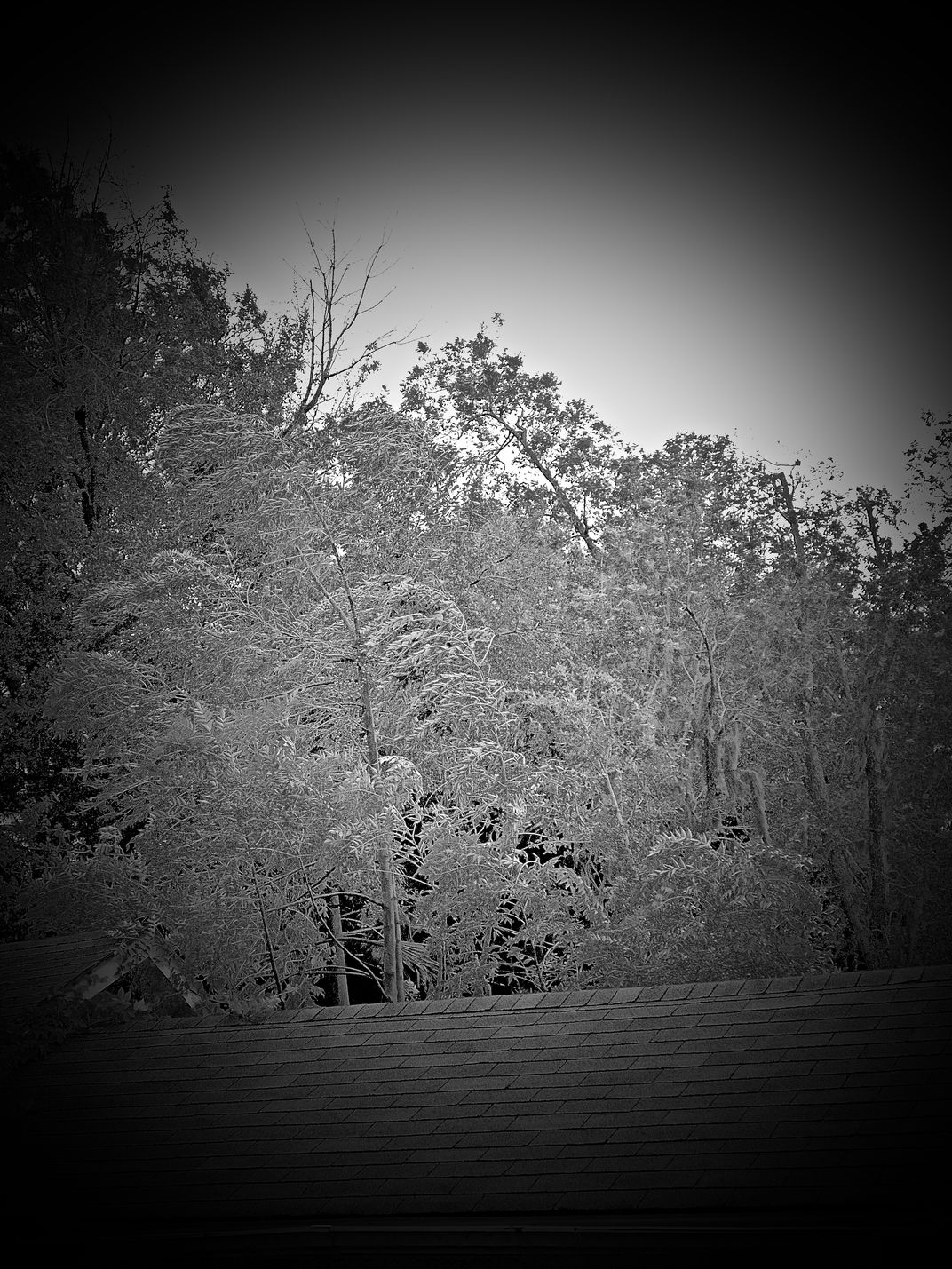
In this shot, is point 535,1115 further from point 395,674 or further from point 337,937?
point 337,937

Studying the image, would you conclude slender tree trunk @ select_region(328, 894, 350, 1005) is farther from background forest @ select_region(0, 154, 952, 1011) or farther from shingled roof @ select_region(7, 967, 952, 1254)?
shingled roof @ select_region(7, 967, 952, 1254)

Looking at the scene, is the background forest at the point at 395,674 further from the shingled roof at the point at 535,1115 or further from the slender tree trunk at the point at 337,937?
the shingled roof at the point at 535,1115

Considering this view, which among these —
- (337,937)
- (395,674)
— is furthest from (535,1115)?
(337,937)

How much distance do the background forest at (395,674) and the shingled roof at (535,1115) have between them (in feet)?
6.77

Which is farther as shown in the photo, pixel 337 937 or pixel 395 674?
pixel 337 937

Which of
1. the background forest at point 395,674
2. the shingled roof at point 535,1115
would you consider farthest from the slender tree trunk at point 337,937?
the shingled roof at point 535,1115

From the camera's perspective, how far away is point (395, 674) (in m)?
8.32

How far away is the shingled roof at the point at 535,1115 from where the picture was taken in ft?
11.3

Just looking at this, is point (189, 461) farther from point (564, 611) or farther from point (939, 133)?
point (939, 133)

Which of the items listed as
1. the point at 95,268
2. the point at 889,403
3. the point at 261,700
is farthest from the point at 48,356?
the point at 889,403

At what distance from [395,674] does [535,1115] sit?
4687 mm

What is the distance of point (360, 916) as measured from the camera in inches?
354

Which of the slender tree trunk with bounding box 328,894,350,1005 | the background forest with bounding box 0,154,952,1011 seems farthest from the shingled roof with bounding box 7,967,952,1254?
the slender tree trunk with bounding box 328,894,350,1005

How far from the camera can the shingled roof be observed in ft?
11.3
